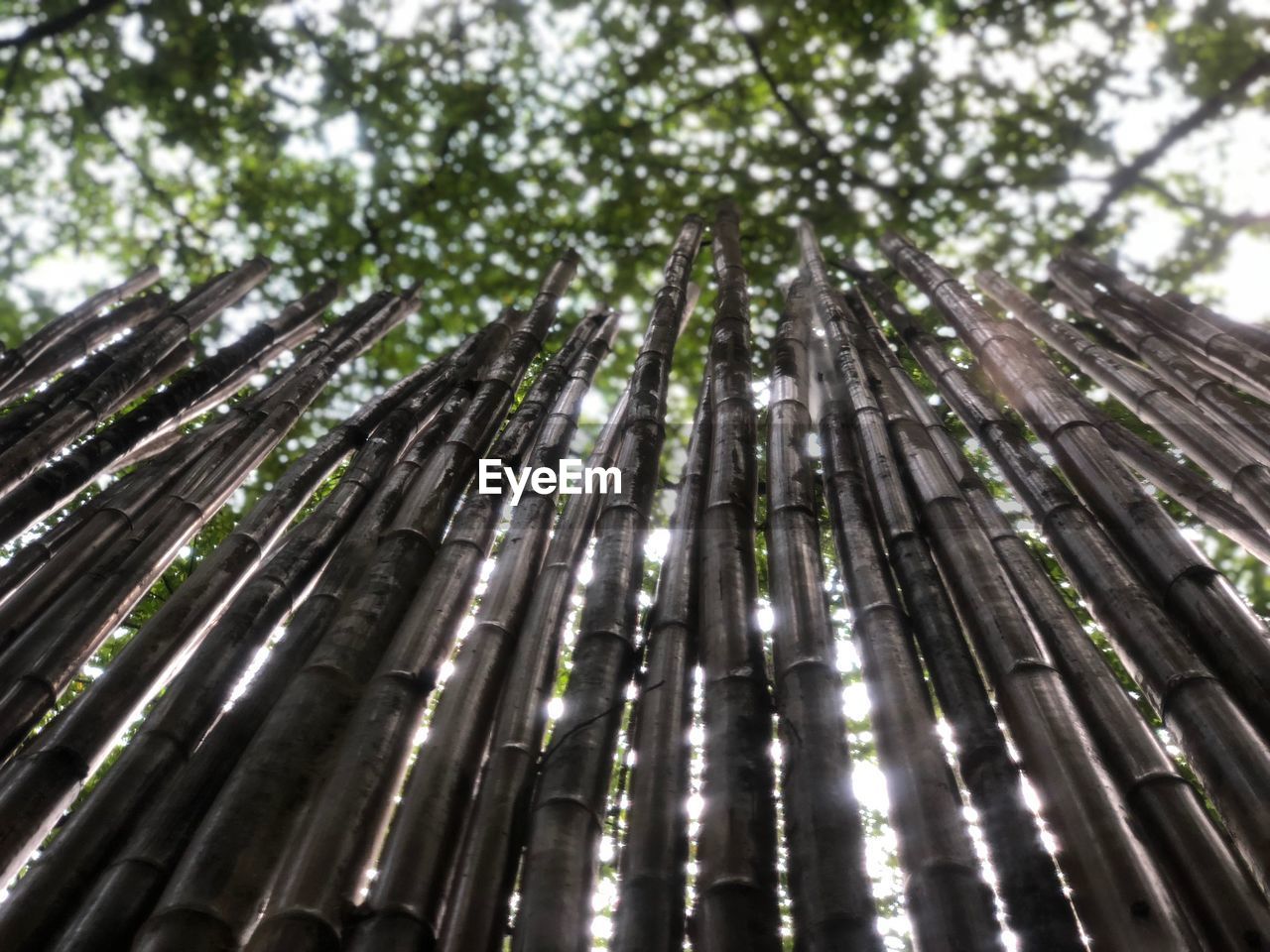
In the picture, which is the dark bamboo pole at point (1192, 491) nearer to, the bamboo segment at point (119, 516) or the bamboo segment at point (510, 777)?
the bamboo segment at point (510, 777)

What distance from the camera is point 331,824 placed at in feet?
5.30

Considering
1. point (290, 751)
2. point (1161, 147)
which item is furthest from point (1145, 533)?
point (1161, 147)

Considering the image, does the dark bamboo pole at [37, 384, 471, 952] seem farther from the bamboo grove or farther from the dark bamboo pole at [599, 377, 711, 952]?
the dark bamboo pole at [599, 377, 711, 952]

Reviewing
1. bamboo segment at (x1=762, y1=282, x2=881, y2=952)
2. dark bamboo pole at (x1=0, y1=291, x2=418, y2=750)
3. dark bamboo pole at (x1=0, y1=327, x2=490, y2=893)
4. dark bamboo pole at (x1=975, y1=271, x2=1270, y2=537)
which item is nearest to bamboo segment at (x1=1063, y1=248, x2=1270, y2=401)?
dark bamboo pole at (x1=975, y1=271, x2=1270, y2=537)

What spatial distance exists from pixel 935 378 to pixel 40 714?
347 centimetres

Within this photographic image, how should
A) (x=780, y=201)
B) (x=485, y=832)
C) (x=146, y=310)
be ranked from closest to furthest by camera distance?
(x=485, y=832) < (x=146, y=310) < (x=780, y=201)

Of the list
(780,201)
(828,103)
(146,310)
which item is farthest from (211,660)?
(828,103)

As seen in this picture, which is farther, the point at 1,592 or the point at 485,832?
the point at 1,592

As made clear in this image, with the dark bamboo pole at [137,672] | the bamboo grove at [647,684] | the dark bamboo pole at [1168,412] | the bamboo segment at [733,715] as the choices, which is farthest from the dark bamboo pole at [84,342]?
the dark bamboo pole at [1168,412]

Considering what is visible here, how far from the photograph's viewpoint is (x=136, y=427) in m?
3.44

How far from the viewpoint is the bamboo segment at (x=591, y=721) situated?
1535 mm

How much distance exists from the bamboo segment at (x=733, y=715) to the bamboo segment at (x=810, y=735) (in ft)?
0.18

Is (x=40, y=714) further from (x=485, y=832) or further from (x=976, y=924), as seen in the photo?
(x=976, y=924)

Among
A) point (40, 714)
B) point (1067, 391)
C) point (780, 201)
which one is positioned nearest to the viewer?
point (40, 714)
